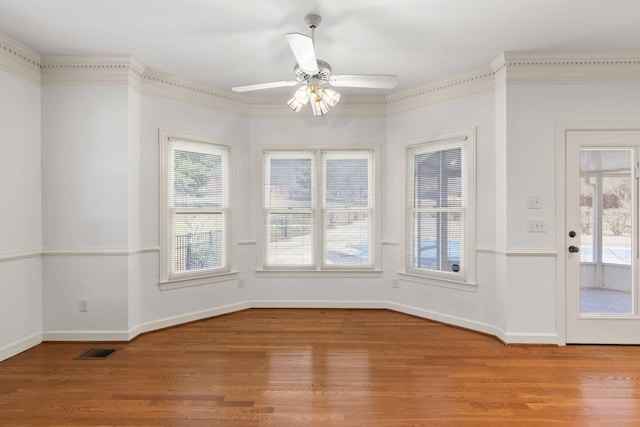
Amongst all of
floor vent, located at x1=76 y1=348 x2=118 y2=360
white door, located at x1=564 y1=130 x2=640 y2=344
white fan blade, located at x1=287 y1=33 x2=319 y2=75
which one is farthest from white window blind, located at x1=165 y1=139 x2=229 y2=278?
white door, located at x1=564 y1=130 x2=640 y2=344

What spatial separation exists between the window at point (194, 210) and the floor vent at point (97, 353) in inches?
33.3

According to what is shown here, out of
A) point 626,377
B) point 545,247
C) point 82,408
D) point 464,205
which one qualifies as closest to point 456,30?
point 464,205

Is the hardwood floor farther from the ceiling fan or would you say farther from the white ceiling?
the white ceiling

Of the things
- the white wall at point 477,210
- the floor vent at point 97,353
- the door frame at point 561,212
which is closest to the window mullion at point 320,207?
the white wall at point 477,210

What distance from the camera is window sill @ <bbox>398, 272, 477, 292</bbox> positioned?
399 centimetres

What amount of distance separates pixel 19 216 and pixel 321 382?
2970 millimetres

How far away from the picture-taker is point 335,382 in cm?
273

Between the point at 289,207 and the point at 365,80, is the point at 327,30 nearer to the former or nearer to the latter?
the point at 365,80

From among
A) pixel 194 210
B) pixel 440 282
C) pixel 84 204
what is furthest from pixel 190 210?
pixel 440 282

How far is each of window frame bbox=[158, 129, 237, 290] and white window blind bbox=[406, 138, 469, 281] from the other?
2.14 m

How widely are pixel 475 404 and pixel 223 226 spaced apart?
10.5 ft

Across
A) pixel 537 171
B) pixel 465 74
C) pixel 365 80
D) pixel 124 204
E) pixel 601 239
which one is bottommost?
pixel 601 239

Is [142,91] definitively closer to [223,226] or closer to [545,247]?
[223,226]

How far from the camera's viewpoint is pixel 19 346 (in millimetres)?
3311
